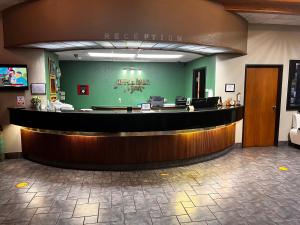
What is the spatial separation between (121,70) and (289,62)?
19.0 ft

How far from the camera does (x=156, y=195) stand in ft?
11.8

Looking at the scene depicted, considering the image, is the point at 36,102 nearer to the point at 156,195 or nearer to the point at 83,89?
the point at 156,195

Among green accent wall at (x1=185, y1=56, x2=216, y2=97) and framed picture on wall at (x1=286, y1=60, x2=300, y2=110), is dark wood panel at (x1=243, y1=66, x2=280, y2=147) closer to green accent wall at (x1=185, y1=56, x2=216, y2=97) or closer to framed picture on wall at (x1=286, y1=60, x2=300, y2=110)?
framed picture on wall at (x1=286, y1=60, x2=300, y2=110)

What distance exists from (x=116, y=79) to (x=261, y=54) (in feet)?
17.4

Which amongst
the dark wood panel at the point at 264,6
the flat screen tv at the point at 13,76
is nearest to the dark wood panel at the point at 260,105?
the dark wood panel at the point at 264,6

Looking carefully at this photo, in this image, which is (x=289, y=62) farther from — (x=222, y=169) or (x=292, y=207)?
(x=292, y=207)

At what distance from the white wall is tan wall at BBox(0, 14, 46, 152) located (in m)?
4.47

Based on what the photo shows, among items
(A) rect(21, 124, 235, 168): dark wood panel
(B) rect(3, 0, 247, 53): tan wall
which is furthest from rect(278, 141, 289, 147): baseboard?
(B) rect(3, 0, 247, 53): tan wall

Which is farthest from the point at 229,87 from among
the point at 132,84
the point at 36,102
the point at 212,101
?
the point at 36,102

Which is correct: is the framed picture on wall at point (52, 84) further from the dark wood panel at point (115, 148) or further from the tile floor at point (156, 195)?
the tile floor at point (156, 195)

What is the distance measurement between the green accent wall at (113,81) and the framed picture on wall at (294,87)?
410 centimetres

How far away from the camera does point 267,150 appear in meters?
6.23

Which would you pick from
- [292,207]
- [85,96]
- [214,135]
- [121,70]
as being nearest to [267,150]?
[214,135]

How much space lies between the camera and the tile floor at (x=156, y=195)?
297 centimetres
